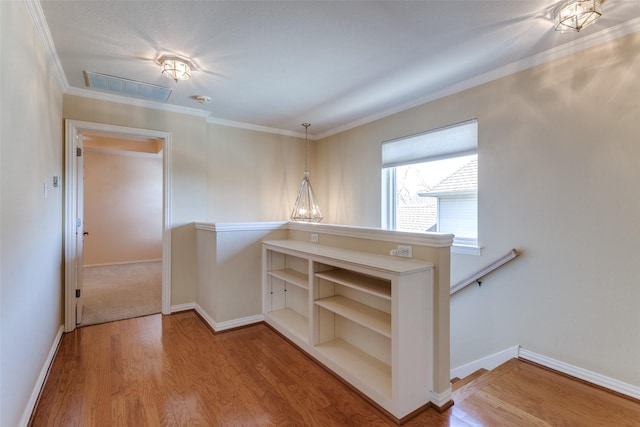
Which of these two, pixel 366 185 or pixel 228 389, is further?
pixel 366 185

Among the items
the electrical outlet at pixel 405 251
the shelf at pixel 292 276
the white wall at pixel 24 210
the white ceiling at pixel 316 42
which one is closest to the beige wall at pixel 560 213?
the white ceiling at pixel 316 42

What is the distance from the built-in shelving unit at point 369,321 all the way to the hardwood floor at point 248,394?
0.12 metres

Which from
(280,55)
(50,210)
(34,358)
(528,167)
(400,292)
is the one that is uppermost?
(280,55)

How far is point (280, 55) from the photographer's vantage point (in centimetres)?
243

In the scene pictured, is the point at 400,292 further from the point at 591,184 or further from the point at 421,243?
the point at 591,184

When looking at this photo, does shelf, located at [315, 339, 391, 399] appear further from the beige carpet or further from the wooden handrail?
the beige carpet

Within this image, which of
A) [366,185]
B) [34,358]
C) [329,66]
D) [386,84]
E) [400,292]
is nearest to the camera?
[400,292]

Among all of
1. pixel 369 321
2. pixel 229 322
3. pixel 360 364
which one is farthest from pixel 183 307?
pixel 369 321

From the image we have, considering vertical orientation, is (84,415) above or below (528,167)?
below

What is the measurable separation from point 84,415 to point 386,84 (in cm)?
360

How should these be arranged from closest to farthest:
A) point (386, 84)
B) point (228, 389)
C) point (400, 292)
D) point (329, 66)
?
point (400, 292), point (228, 389), point (329, 66), point (386, 84)

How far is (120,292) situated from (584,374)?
5.50 meters

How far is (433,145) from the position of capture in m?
3.30

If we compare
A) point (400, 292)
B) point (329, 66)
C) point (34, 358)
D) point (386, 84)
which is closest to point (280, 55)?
point (329, 66)
